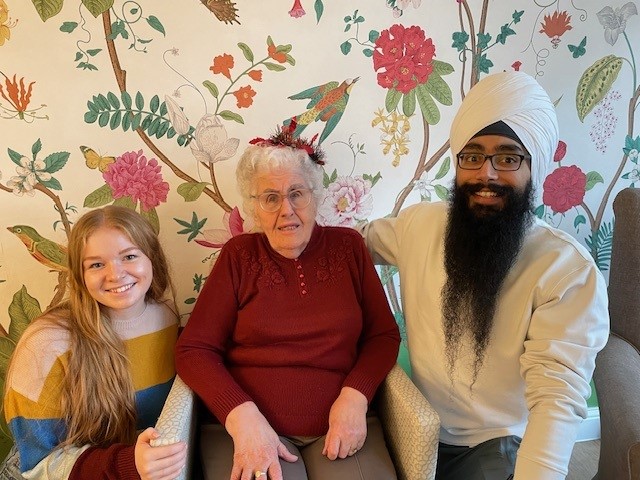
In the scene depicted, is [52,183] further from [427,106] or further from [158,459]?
[427,106]

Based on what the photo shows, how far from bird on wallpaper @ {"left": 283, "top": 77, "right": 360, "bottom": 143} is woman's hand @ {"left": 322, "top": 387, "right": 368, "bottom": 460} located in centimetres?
89

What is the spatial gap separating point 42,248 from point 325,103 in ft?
3.51

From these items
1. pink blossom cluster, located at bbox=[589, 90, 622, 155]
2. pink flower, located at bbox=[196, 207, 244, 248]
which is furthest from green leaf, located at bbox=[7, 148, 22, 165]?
pink blossom cluster, located at bbox=[589, 90, 622, 155]

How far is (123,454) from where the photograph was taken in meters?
1.24

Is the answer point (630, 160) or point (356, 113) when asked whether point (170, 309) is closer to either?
point (356, 113)

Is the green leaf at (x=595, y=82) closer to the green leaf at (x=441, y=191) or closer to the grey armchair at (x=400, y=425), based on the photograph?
the green leaf at (x=441, y=191)

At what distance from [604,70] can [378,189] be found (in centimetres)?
95

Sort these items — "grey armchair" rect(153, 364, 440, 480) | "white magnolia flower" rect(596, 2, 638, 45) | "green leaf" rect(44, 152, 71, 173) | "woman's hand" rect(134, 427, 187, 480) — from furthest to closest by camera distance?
"white magnolia flower" rect(596, 2, 638, 45) < "green leaf" rect(44, 152, 71, 173) < "grey armchair" rect(153, 364, 440, 480) < "woman's hand" rect(134, 427, 187, 480)

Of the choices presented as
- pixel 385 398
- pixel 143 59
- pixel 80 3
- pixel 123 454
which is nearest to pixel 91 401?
pixel 123 454

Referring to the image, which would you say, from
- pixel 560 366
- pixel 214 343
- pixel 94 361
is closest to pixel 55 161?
pixel 94 361

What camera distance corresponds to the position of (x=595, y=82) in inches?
73.3

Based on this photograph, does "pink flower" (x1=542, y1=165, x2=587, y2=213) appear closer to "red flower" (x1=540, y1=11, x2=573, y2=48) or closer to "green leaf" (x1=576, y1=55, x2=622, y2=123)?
"green leaf" (x1=576, y1=55, x2=622, y2=123)

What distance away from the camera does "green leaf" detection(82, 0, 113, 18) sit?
1487 millimetres

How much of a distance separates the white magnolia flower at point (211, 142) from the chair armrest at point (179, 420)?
724 mm
